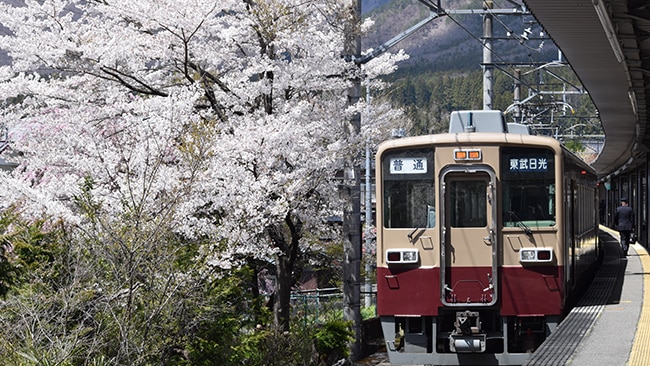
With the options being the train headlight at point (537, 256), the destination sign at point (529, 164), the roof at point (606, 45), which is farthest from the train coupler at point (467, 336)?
the roof at point (606, 45)

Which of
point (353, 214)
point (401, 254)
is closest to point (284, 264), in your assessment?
point (353, 214)

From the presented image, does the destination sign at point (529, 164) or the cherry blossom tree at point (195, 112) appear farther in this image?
the cherry blossom tree at point (195, 112)

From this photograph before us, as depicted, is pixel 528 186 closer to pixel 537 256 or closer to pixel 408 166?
pixel 537 256

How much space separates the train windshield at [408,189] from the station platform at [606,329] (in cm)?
198

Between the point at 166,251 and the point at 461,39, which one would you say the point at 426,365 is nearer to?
the point at 166,251

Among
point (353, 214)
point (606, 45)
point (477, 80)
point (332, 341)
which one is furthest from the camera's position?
point (477, 80)

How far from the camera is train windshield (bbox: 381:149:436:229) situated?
10.7m

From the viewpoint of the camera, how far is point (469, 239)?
10602 millimetres

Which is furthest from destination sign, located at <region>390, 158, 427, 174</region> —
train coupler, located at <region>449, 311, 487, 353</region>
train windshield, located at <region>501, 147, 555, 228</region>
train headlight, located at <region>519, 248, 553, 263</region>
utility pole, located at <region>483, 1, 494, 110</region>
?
utility pole, located at <region>483, 1, 494, 110</region>

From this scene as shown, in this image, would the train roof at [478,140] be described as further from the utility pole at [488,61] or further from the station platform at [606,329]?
the utility pole at [488,61]

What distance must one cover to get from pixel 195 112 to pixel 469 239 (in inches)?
176

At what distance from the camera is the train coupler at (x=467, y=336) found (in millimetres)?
10422

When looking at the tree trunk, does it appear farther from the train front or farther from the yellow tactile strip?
the yellow tactile strip

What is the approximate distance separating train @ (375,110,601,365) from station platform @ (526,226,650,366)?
65 centimetres
